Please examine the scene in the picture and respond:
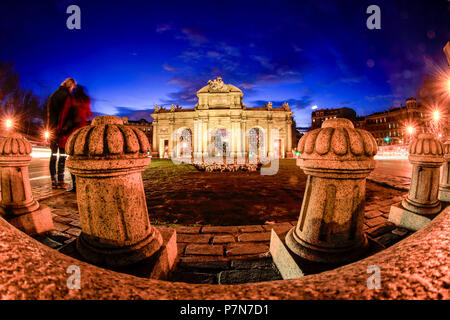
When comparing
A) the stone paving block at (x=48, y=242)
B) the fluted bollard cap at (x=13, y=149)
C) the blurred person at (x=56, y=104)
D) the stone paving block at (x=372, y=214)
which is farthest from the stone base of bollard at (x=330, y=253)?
the blurred person at (x=56, y=104)

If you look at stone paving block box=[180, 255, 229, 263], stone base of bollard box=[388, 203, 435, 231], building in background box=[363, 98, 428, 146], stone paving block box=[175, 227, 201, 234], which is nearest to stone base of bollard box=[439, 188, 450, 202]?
stone base of bollard box=[388, 203, 435, 231]

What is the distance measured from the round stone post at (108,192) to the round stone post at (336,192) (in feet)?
4.64

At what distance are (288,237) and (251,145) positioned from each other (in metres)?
29.8

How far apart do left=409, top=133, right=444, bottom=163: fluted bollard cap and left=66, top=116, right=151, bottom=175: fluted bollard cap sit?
353 cm

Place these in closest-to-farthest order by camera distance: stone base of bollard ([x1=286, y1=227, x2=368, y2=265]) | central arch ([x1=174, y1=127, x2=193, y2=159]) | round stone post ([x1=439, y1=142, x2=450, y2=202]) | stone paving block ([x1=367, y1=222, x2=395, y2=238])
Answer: stone base of bollard ([x1=286, y1=227, x2=368, y2=265]) → stone paving block ([x1=367, y1=222, x2=395, y2=238]) → round stone post ([x1=439, y1=142, x2=450, y2=202]) → central arch ([x1=174, y1=127, x2=193, y2=159])

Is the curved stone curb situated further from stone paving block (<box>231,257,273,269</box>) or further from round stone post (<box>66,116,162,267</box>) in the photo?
stone paving block (<box>231,257,273,269</box>)

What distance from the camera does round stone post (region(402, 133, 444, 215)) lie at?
7.61ft

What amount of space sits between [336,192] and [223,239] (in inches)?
59.1

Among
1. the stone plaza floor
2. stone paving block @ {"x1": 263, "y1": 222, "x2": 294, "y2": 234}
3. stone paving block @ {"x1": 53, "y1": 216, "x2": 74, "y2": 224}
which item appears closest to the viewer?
the stone plaza floor

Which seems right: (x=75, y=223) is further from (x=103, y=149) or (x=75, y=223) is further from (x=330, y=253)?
(x=330, y=253)

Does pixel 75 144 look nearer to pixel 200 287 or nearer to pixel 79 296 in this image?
pixel 79 296

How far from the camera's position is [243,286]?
0.85 metres

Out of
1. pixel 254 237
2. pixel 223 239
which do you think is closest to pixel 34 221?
pixel 223 239

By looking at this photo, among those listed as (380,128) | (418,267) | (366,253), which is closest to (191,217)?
(366,253)
